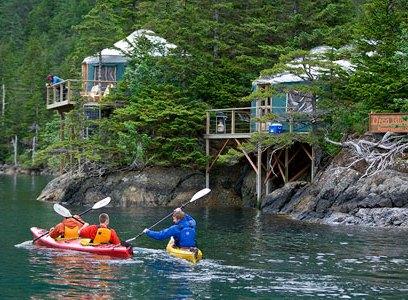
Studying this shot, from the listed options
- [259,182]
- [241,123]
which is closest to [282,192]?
[259,182]

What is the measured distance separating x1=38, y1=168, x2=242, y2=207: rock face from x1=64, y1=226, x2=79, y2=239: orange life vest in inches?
550

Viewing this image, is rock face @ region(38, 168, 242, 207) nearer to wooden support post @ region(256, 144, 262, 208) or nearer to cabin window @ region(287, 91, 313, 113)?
wooden support post @ region(256, 144, 262, 208)

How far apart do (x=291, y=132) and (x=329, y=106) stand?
1948 mm

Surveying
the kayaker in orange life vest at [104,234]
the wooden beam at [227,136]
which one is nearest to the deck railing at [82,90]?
the wooden beam at [227,136]

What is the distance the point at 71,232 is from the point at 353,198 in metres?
10.6

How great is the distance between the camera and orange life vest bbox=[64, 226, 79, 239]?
68.0 ft

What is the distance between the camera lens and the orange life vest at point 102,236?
64.2 feet

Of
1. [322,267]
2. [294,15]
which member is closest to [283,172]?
[294,15]

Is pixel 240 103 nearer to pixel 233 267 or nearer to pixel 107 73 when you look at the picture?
pixel 107 73

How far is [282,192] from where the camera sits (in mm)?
31391

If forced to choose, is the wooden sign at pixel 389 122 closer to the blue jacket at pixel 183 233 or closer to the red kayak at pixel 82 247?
the blue jacket at pixel 183 233

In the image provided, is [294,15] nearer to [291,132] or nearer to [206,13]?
[206,13]

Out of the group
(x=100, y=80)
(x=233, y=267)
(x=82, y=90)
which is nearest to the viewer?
(x=233, y=267)

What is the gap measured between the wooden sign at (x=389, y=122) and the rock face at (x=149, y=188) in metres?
9.61
